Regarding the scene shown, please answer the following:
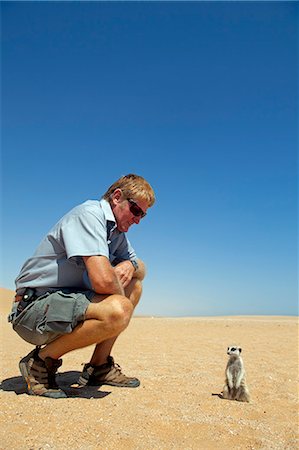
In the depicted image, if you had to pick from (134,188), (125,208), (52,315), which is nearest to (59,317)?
(52,315)

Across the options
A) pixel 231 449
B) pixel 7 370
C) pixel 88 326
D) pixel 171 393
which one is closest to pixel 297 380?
pixel 171 393

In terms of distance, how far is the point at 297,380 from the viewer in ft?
15.9

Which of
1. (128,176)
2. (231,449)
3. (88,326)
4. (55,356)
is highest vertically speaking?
(128,176)

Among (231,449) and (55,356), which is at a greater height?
(55,356)

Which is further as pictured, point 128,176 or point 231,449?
point 128,176

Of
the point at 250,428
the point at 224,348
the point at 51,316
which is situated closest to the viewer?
the point at 250,428

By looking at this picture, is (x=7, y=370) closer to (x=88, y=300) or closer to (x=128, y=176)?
(x=88, y=300)

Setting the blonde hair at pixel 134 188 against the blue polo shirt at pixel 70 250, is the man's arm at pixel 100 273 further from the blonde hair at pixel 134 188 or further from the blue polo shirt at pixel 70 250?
the blonde hair at pixel 134 188

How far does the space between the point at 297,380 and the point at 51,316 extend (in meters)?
3.06

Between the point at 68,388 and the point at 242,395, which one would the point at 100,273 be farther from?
the point at 242,395

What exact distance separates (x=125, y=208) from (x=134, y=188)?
0.21 meters

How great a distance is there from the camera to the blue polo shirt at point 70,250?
11.4 ft

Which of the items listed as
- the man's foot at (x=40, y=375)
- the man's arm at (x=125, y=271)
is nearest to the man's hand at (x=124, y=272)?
the man's arm at (x=125, y=271)

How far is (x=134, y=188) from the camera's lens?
4039 mm
